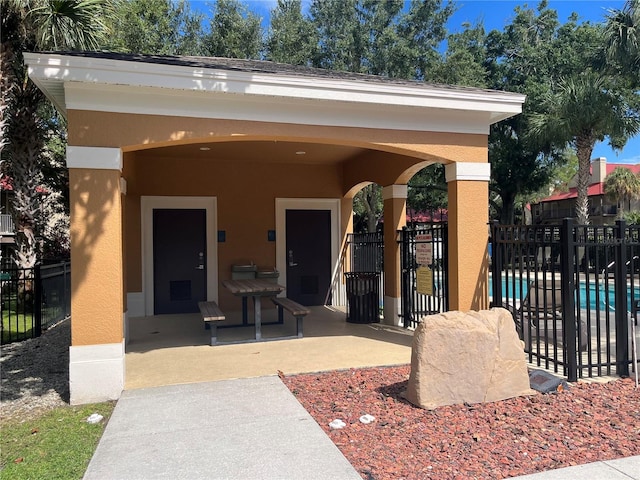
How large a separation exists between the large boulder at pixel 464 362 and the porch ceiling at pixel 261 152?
16.4ft

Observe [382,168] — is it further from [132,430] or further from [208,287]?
[132,430]

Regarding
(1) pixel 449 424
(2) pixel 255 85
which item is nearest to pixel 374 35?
(2) pixel 255 85

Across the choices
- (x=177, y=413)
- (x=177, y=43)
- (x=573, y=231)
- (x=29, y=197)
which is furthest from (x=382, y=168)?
(x=177, y=43)

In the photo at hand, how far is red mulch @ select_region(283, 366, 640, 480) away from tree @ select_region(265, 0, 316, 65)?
1940 centimetres

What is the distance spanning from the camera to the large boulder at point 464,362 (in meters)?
4.62

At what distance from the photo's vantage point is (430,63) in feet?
69.6

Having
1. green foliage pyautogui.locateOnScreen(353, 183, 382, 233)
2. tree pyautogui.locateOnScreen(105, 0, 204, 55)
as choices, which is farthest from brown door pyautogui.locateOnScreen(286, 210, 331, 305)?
tree pyautogui.locateOnScreen(105, 0, 204, 55)

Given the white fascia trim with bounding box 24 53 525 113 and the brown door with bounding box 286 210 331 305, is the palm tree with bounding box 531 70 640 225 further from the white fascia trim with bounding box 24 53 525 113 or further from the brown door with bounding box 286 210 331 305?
the white fascia trim with bounding box 24 53 525 113

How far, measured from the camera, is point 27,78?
32.8 feet

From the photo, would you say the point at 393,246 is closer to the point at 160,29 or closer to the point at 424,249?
the point at 424,249

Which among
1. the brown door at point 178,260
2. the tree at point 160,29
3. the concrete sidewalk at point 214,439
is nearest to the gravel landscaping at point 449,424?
the concrete sidewalk at point 214,439

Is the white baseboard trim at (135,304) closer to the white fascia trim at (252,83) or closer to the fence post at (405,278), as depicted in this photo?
the fence post at (405,278)

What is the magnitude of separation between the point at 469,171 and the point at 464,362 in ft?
10.7

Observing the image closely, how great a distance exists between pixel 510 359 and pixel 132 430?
3.77 m
